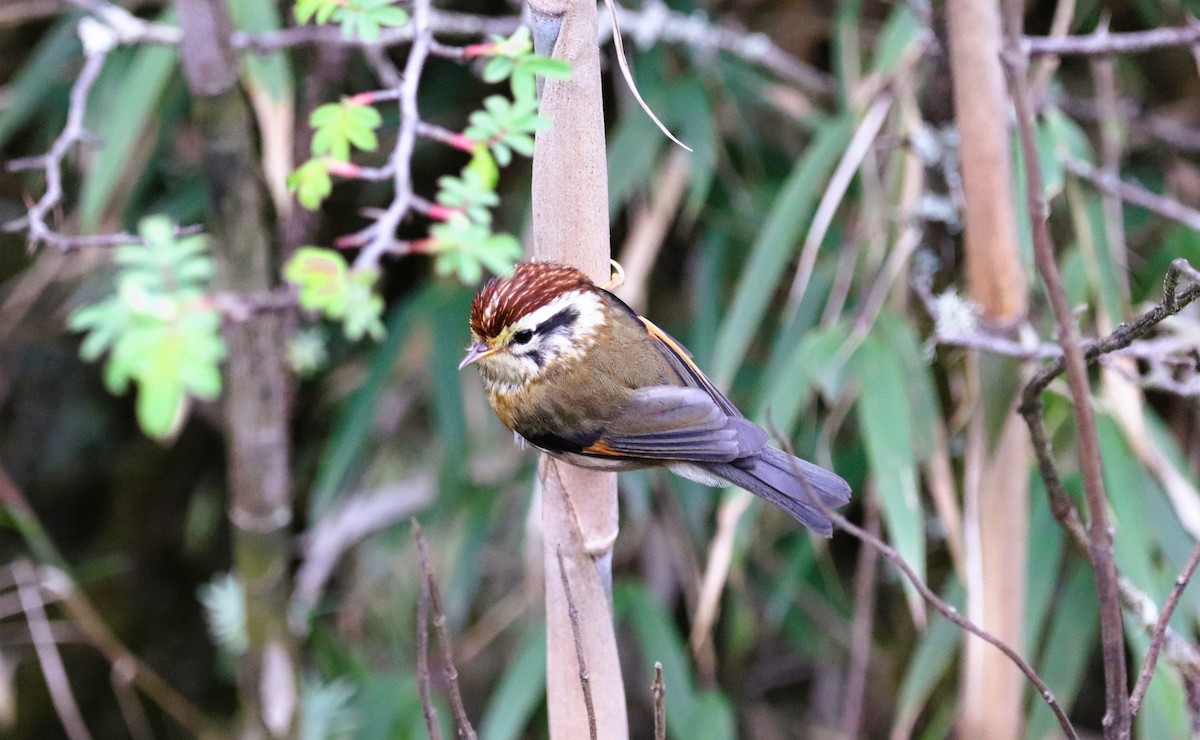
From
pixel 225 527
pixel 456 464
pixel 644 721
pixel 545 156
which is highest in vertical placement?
pixel 545 156

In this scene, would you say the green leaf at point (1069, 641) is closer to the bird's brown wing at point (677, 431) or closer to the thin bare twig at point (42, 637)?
the bird's brown wing at point (677, 431)

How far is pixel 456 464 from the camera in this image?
247 cm

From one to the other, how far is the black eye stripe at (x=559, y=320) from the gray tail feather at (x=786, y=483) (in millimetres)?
249

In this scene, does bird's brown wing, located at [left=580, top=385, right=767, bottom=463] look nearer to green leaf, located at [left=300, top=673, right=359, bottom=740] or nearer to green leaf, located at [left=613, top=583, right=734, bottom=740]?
green leaf, located at [left=613, top=583, right=734, bottom=740]

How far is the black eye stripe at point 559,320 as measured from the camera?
1289 mm

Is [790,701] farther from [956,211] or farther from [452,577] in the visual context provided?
[956,211]

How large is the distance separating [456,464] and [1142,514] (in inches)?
55.0

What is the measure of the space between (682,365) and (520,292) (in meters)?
0.33

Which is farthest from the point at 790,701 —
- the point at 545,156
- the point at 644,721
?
the point at 545,156

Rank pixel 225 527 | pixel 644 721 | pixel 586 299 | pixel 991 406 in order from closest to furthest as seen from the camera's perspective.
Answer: pixel 586 299 → pixel 991 406 → pixel 644 721 → pixel 225 527

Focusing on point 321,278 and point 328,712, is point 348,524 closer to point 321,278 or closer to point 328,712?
point 328,712

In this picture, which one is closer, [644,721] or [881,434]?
[881,434]

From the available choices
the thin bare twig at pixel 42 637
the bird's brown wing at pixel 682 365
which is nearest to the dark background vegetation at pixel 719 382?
the thin bare twig at pixel 42 637

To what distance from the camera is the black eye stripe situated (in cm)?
129
